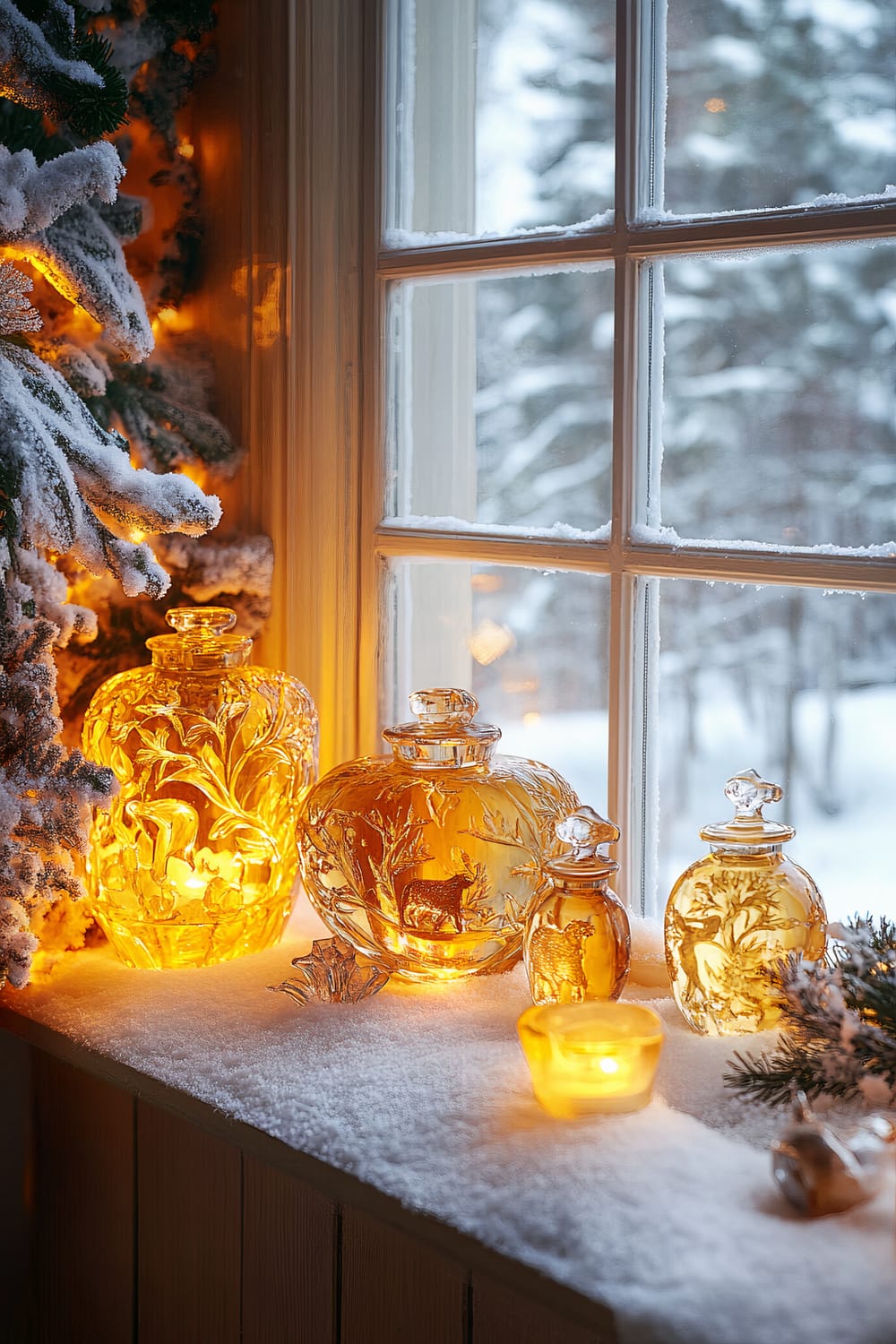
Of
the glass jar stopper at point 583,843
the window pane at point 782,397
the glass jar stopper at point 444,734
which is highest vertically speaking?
the window pane at point 782,397

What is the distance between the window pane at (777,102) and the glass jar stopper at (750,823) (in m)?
0.51

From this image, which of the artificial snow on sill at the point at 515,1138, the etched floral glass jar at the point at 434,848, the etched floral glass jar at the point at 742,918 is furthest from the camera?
the etched floral glass jar at the point at 434,848

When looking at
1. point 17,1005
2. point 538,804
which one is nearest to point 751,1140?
point 538,804

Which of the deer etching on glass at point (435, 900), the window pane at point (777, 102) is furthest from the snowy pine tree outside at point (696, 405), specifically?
the deer etching on glass at point (435, 900)

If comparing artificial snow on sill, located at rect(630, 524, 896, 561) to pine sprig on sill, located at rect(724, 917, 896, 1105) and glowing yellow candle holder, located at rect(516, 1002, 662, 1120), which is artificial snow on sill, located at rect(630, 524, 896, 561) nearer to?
pine sprig on sill, located at rect(724, 917, 896, 1105)

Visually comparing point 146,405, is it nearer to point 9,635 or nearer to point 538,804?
point 9,635

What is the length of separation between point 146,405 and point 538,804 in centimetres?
60

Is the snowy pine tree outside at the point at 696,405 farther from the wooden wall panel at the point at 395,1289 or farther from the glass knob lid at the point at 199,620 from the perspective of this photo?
the wooden wall panel at the point at 395,1289

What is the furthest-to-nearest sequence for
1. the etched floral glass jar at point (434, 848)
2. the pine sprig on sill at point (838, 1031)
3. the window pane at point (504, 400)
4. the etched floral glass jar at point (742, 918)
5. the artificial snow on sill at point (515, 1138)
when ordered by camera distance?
1. the window pane at point (504, 400)
2. the etched floral glass jar at point (434, 848)
3. the etched floral glass jar at point (742, 918)
4. the pine sprig on sill at point (838, 1031)
5. the artificial snow on sill at point (515, 1138)

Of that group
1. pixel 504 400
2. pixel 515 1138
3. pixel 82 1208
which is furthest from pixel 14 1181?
pixel 504 400

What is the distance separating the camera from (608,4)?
119 centimetres

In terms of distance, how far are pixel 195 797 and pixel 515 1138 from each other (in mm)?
472

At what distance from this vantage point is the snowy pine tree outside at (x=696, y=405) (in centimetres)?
108

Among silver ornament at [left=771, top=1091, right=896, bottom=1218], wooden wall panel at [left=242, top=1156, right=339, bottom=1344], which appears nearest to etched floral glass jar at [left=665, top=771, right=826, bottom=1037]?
silver ornament at [left=771, top=1091, right=896, bottom=1218]
